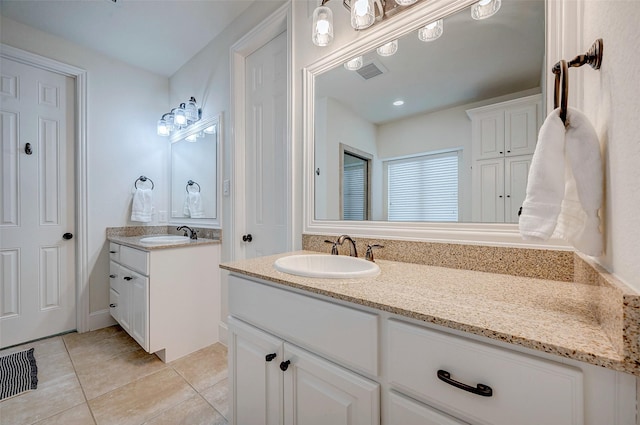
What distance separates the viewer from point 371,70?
4.55 ft

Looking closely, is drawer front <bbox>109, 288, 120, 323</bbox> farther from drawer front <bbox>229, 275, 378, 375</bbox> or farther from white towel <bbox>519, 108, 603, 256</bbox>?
white towel <bbox>519, 108, 603, 256</bbox>

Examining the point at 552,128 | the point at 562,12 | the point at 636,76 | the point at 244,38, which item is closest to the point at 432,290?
the point at 552,128

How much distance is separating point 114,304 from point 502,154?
295 centimetres

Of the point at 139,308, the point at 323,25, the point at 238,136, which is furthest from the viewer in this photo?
the point at 238,136

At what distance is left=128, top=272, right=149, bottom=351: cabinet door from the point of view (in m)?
1.79

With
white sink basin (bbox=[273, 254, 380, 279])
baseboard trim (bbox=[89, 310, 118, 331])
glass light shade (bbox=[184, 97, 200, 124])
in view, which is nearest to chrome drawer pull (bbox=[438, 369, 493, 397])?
white sink basin (bbox=[273, 254, 380, 279])

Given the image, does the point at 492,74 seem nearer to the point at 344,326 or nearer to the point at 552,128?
the point at 552,128

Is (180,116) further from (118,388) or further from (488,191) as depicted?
(488,191)

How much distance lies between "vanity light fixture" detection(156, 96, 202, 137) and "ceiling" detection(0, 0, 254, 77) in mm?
511

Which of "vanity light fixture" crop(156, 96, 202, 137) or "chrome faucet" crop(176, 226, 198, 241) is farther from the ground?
"vanity light fixture" crop(156, 96, 202, 137)

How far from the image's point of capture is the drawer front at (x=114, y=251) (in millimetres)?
2227

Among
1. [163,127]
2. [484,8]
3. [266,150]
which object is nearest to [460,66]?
[484,8]

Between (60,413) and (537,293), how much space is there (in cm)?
222

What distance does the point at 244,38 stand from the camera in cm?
197
